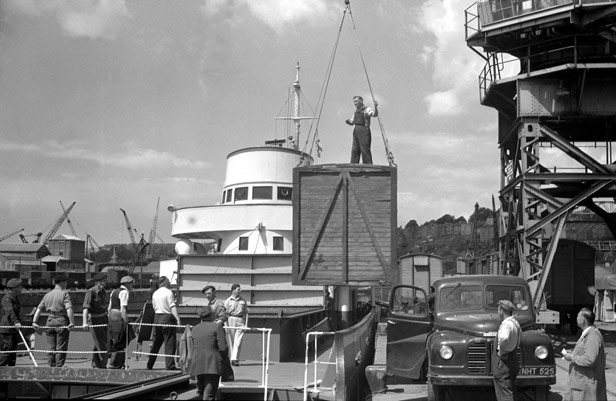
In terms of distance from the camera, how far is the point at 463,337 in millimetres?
10055

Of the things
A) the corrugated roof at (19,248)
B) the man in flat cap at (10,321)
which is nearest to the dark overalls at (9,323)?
the man in flat cap at (10,321)

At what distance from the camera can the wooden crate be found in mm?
13219

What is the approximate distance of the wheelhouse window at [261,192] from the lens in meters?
23.2

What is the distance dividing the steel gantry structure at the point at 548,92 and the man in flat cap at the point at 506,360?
11.5 metres

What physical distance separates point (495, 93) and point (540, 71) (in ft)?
7.95

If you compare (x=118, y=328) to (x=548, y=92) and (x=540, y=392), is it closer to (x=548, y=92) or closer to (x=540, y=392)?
(x=540, y=392)

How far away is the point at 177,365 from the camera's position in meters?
13.1

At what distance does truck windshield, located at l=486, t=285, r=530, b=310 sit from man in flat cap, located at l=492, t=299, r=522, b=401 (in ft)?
7.71

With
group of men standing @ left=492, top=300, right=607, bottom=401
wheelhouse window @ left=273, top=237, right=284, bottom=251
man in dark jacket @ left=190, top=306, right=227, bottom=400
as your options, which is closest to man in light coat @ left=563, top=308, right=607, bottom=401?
group of men standing @ left=492, top=300, right=607, bottom=401

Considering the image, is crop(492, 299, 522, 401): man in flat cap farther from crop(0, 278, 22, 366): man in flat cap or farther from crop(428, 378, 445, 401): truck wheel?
crop(0, 278, 22, 366): man in flat cap

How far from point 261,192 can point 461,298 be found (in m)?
12.9

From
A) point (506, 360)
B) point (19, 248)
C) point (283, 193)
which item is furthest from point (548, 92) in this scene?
point (19, 248)

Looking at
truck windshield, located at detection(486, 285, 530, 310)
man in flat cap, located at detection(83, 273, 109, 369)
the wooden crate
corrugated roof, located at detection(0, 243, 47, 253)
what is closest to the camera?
truck windshield, located at detection(486, 285, 530, 310)

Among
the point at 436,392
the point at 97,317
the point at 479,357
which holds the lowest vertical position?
the point at 436,392
